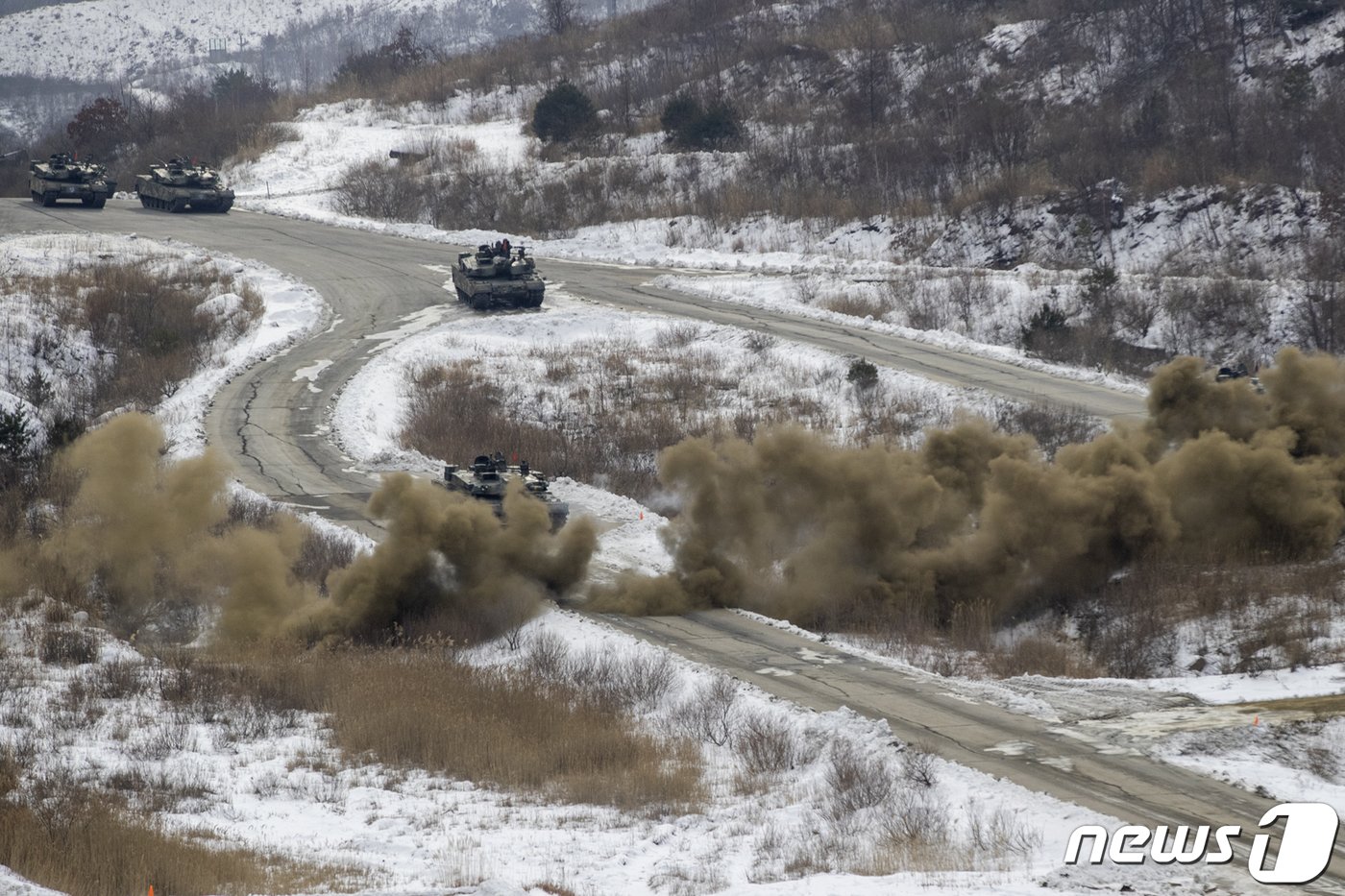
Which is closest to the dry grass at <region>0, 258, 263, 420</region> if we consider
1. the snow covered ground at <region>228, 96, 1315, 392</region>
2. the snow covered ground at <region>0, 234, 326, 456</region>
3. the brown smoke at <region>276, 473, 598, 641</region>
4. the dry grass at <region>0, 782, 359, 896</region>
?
the snow covered ground at <region>0, 234, 326, 456</region>

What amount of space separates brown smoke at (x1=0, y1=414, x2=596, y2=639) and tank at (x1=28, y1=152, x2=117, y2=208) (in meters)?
41.7

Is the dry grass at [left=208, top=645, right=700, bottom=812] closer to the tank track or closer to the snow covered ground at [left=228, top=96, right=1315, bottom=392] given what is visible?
the snow covered ground at [left=228, top=96, right=1315, bottom=392]

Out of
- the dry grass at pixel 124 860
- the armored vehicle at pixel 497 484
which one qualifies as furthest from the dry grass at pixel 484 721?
the armored vehicle at pixel 497 484

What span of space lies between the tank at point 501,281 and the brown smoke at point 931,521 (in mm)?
22743

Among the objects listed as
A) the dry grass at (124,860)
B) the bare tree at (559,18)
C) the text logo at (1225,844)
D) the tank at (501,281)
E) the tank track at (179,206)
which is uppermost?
the bare tree at (559,18)

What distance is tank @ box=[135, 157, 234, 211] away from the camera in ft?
199

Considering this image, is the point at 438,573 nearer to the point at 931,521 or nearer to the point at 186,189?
the point at 931,521

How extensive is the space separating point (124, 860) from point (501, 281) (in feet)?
111

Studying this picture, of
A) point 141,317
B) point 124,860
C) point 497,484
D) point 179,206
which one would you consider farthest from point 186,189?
point 124,860

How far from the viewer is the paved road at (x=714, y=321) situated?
1353 centimetres

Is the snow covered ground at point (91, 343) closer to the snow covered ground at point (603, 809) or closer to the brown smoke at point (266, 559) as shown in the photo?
the brown smoke at point (266, 559)

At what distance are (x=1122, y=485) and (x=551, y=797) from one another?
1132cm

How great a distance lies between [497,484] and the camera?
23797 millimetres

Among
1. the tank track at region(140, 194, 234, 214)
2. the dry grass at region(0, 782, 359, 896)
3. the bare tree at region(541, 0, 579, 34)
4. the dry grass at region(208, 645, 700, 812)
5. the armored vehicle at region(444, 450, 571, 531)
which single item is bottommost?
the dry grass at region(208, 645, 700, 812)
